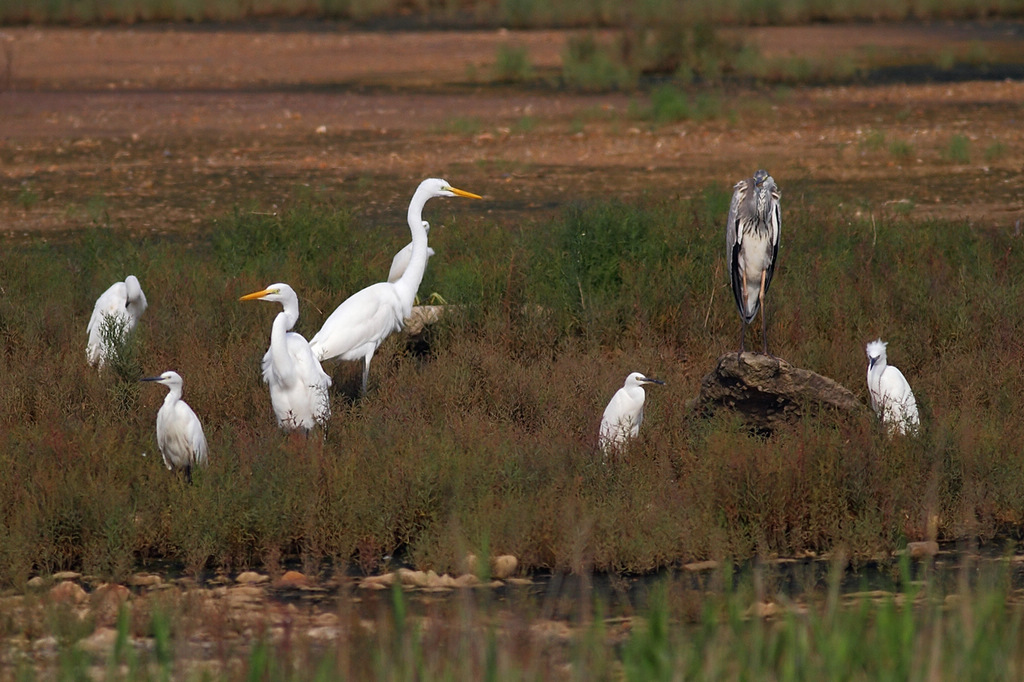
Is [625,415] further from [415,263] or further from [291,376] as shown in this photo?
[415,263]

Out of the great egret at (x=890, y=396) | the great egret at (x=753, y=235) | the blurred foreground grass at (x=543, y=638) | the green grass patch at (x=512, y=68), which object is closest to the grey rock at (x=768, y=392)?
the great egret at (x=890, y=396)

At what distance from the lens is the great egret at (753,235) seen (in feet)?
25.9

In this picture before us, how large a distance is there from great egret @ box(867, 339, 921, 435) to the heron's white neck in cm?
290

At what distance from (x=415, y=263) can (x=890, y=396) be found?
3.20 m

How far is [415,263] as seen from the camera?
889cm

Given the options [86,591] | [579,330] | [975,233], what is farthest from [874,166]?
[86,591]

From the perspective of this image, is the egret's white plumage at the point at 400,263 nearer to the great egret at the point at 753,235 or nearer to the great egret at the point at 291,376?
the great egret at the point at 291,376

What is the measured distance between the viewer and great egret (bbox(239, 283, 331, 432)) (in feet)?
24.1

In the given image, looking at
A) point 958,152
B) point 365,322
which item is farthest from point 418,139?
point 365,322

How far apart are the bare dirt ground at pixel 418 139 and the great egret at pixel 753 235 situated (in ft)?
16.3

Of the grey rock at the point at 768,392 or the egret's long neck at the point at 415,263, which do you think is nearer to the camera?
the grey rock at the point at 768,392

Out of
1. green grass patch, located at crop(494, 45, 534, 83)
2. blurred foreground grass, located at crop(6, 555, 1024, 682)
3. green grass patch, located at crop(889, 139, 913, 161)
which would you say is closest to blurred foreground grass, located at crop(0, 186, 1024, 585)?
blurred foreground grass, located at crop(6, 555, 1024, 682)

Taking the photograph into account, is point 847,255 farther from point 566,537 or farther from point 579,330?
point 566,537

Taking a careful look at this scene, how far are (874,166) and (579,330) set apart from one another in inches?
349
